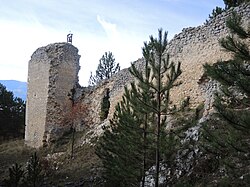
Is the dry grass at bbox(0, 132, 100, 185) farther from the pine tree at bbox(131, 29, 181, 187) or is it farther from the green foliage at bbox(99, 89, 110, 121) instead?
the pine tree at bbox(131, 29, 181, 187)

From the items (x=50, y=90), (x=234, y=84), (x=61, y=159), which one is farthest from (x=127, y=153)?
(x=50, y=90)

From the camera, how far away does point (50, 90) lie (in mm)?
21156

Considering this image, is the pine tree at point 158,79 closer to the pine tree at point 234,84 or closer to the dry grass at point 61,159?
the pine tree at point 234,84

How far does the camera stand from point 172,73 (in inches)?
313

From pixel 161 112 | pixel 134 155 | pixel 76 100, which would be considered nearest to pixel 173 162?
pixel 134 155

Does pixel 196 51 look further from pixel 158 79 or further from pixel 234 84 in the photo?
pixel 234 84

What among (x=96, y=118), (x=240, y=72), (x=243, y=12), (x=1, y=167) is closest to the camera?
(x=240, y=72)

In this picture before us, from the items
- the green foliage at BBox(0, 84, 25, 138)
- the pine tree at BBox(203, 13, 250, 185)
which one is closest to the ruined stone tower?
the green foliage at BBox(0, 84, 25, 138)

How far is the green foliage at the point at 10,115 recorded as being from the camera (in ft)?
97.5

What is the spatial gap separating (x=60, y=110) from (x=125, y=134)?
1304 centimetres

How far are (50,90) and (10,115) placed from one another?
10869 millimetres

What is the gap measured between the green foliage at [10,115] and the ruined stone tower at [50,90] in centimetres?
773

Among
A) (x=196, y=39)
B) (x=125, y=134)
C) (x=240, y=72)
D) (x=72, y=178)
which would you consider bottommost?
(x=72, y=178)

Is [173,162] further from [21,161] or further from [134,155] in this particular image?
[21,161]
